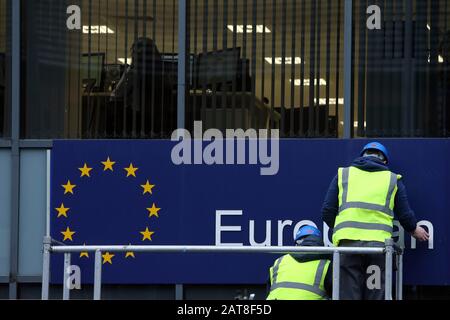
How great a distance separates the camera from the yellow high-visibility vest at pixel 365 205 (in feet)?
34.3

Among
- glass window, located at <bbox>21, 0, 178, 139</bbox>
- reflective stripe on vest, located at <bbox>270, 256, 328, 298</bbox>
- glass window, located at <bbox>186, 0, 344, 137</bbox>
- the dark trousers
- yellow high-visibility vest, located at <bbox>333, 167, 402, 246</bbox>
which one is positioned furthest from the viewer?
glass window, located at <bbox>21, 0, 178, 139</bbox>

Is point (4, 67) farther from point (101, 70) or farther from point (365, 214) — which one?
point (365, 214)

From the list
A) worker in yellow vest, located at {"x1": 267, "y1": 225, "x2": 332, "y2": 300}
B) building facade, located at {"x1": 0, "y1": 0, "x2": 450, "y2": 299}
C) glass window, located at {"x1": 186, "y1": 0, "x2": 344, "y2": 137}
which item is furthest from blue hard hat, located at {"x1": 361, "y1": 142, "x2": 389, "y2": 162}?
worker in yellow vest, located at {"x1": 267, "y1": 225, "x2": 332, "y2": 300}

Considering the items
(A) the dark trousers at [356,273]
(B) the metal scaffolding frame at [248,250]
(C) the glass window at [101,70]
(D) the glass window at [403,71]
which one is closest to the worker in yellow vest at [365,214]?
(A) the dark trousers at [356,273]

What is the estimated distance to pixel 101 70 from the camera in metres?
11.9

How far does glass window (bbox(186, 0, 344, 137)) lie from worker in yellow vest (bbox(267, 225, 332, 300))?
1793 millimetres

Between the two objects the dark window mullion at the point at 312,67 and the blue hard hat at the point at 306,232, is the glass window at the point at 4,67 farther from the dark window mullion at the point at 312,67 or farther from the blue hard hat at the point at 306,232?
the blue hard hat at the point at 306,232

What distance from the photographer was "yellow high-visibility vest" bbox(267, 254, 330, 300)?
33.2 ft

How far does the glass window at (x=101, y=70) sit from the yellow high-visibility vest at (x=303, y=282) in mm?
2259

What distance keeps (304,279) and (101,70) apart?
10.4ft

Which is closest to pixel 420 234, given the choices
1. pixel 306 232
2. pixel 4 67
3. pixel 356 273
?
pixel 356 273

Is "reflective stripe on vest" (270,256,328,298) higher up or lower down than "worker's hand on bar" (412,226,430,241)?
lower down

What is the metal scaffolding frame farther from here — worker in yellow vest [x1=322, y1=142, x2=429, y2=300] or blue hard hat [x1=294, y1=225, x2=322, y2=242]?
blue hard hat [x1=294, y1=225, x2=322, y2=242]

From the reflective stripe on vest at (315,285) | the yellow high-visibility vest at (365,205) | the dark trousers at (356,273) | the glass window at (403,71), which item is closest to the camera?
the reflective stripe on vest at (315,285)
